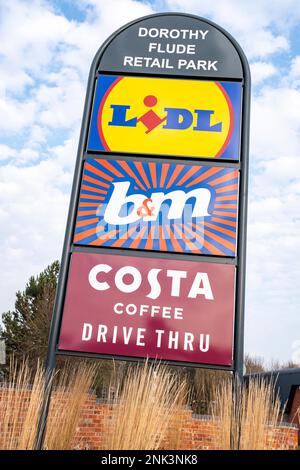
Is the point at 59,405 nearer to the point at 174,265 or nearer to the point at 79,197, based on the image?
the point at 174,265

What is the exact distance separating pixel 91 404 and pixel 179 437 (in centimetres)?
526

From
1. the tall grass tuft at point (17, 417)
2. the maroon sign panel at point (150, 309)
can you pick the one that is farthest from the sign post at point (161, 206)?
the tall grass tuft at point (17, 417)

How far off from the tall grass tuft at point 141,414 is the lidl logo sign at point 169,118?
7.99 feet

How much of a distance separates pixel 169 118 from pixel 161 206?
42.0 inches

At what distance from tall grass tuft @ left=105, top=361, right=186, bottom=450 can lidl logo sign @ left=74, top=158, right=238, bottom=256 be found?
4.55 feet

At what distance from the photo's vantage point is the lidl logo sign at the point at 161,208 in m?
4.39

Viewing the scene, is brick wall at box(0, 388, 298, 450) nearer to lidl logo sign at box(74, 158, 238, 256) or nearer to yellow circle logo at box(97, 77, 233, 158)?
lidl logo sign at box(74, 158, 238, 256)

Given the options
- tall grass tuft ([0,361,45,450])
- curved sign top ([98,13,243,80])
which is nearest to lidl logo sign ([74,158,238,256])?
curved sign top ([98,13,243,80])

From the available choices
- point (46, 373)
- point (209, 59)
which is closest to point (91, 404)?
point (46, 373)

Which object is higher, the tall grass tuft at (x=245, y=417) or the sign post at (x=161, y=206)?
the sign post at (x=161, y=206)

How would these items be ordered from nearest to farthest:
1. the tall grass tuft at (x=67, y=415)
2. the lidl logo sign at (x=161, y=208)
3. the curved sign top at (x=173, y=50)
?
the tall grass tuft at (x=67, y=415), the lidl logo sign at (x=161, y=208), the curved sign top at (x=173, y=50)

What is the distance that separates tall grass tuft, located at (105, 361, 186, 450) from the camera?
3.23 meters

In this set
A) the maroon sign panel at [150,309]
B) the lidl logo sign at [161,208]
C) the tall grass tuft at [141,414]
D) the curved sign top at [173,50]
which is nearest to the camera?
the tall grass tuft at [141,414]

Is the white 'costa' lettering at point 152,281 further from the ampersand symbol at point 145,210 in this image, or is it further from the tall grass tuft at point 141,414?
the tall grass tuft at point 141,414
